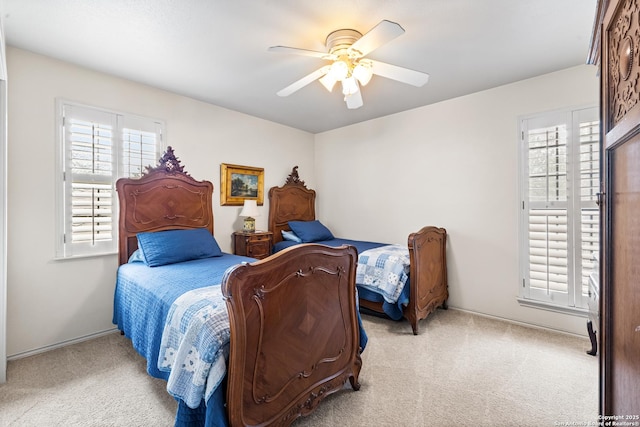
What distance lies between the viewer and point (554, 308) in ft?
9.39

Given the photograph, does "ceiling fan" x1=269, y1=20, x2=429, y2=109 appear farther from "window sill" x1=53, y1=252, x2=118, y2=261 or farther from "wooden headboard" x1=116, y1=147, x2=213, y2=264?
"window sill" x1=53, y1=252, x2=118, y2=261


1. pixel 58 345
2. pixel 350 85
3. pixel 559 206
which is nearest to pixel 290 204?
pixel 350 85

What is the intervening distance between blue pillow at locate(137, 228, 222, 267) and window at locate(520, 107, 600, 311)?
10.4 feet

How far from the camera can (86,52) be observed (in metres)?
2.44

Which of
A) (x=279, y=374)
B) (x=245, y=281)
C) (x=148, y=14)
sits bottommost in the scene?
(x=279, y=374)

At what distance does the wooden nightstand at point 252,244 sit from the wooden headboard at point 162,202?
378 mm

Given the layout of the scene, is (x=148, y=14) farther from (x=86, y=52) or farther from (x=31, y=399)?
(x=31, y=399)

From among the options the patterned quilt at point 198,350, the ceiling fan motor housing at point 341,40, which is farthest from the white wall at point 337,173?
the ceiling fan motor housing at point 341,40

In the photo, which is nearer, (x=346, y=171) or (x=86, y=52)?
(x=86, y=52)

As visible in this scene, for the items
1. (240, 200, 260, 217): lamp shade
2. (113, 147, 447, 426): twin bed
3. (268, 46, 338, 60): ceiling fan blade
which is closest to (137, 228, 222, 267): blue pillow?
(113, 147, 447, 426): twin bed

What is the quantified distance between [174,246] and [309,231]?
194 centimetres

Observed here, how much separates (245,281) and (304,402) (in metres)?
0.84

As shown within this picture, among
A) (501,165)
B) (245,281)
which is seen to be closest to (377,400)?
(245,281)

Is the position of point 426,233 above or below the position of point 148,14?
below
